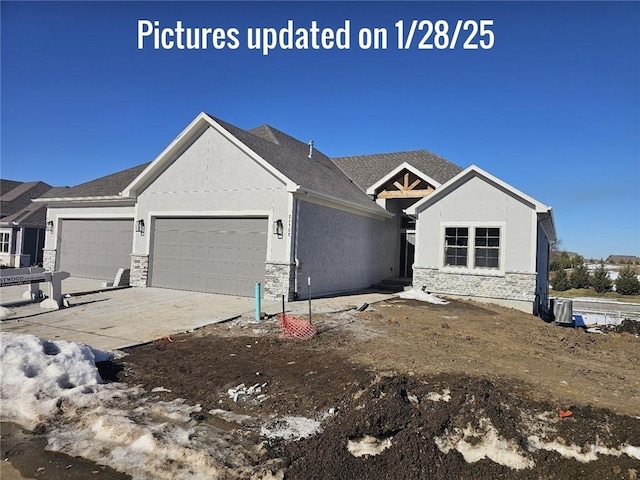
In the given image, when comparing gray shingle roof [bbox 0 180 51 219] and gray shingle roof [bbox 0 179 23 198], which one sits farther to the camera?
gray shingle roof [bbox 0 179 23 198]

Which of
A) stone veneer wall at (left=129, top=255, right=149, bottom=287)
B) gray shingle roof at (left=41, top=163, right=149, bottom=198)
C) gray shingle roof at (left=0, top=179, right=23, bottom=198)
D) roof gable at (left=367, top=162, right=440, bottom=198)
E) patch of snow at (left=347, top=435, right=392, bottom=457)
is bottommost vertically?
patch of snow at (left=347, top=435, right=392, bottom=457)

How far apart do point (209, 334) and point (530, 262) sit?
10885 mm

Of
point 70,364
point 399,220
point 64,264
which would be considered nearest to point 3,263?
point 64,264

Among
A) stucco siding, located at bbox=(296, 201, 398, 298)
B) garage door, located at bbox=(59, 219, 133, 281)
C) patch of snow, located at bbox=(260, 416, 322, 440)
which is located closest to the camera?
patch of snow, located at bbox=(260, 416, 322, 440)

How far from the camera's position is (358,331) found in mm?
8953

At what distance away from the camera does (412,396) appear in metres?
4.91

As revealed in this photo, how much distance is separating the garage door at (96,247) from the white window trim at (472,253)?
12.3m

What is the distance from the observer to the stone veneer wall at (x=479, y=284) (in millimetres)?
14164

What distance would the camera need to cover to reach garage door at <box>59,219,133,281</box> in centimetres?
1709

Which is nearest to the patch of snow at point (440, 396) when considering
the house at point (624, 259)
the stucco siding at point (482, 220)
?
the stucco siding at point (482, 220)

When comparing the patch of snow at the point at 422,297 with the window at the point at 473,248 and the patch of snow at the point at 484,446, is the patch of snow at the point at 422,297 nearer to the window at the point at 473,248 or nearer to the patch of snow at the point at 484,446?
the window at the point at 473,248

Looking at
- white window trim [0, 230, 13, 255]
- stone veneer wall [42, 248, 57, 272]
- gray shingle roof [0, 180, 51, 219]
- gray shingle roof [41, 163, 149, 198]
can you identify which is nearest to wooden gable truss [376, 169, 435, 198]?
gray shingle roof [41, 163, 149, 198]

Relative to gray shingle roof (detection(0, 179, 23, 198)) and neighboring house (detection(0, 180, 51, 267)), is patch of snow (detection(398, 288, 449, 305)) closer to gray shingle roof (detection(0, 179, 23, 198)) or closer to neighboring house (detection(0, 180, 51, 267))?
neighboring house (detection(0, 180, 51, 267))

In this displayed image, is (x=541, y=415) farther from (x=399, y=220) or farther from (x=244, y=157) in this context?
(x=399, y=220)
